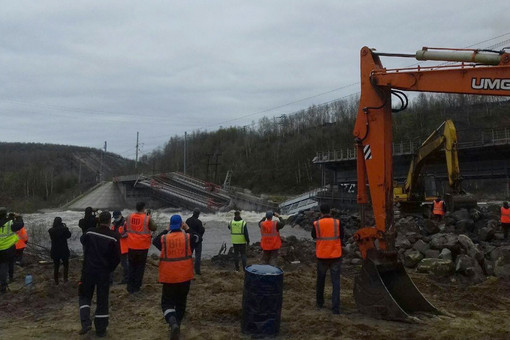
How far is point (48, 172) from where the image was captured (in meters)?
88.8

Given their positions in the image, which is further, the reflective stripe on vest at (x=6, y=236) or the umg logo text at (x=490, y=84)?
the reflective stripe on vest at (x=6, y=236)

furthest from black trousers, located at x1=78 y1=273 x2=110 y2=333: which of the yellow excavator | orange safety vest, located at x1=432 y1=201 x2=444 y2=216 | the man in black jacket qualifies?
orange safety vest, located at x1=432 y1=201 x2=444 y2=216

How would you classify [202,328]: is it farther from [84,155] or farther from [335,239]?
[84,155]

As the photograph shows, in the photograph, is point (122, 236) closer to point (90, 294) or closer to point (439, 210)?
point (90, 294)

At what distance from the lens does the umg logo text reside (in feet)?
21.0

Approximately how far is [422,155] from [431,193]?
8.64 meters

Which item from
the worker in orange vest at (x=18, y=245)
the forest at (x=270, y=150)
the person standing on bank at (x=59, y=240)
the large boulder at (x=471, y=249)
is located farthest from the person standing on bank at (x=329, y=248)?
the forest at (x=270, y=150)

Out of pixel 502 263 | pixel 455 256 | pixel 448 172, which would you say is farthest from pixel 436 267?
pixel 448 172

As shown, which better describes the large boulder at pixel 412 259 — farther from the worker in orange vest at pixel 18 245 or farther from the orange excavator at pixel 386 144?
the worker in orange vest at pixel 18 245

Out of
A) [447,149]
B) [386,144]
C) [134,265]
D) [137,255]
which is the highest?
[447,149]

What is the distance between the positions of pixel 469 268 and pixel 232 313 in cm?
605

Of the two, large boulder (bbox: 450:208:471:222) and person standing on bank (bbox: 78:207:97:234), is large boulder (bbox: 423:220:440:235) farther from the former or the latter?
person standing on bank (bbox: 78:207:97:234)

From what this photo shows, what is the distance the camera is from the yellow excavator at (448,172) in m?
18.2

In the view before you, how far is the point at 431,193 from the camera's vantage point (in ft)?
92.2
